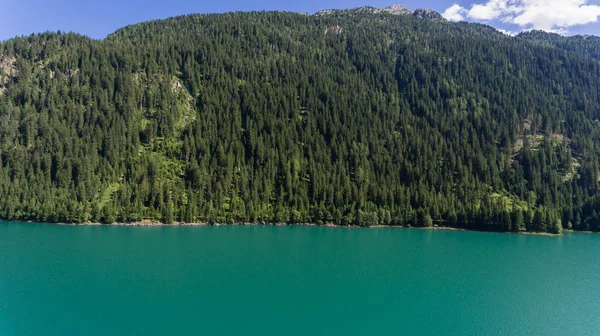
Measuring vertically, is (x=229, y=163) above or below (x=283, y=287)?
above

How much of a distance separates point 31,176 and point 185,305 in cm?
11785

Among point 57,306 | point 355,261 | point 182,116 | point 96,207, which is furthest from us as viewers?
point 182,116

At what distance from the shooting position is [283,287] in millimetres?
57656

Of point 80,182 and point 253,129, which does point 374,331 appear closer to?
point 80,182

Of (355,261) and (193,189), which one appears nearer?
(355,261)

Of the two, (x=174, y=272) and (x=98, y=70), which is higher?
(x=98, y=70)

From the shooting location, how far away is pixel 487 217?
456ft

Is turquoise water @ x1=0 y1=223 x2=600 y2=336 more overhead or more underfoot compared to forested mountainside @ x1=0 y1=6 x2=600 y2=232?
more underfoot

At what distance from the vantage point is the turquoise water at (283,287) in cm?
4434

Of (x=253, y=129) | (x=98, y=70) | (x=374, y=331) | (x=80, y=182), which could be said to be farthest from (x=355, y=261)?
(x=98, y=70)

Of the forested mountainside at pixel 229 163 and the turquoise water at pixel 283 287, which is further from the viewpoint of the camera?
the forested mountainside at pixel 229 163

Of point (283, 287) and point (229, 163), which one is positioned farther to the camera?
point (229, 163)

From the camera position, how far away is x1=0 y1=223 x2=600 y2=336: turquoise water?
1746 inches

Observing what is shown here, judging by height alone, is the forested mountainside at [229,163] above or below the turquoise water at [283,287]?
above
